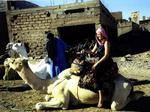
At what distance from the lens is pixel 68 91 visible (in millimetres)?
8352

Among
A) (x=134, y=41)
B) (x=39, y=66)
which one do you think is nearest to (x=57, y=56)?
(x=39, y=66)

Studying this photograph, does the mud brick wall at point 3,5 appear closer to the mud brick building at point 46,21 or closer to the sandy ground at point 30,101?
the mud brick building at point 46,21

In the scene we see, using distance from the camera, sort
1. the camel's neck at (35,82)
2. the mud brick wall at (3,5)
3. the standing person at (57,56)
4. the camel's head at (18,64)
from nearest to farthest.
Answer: the camel's neck at (35,82) → the camel's head at (18,64) → the standing person at (57,56) → the mud brick wall at (3,5)

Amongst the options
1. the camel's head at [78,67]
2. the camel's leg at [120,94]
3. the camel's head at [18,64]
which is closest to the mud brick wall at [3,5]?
the camel's head at [18,64]

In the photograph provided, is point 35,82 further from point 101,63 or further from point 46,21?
point 46,21

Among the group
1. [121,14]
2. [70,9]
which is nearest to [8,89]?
[70,9]

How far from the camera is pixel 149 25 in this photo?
4116 cm

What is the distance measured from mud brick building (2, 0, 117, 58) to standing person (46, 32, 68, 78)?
7423 mm

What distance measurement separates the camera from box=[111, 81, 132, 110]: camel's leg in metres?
7.95

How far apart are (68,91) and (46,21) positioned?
35.3 feet

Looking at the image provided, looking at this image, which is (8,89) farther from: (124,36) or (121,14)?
(121,14)

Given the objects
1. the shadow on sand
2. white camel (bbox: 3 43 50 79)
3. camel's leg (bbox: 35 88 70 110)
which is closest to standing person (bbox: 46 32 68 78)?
white camel (bbox: 3 43 50 79)

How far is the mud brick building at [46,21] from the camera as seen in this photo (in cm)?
1811

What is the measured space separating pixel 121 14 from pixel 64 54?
3462 cm
